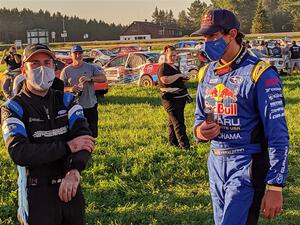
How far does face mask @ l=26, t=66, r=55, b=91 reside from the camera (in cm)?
336

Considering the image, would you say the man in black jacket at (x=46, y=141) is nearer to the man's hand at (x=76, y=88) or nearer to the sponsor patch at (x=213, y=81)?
the sponsor patch at (x=213, y=81)

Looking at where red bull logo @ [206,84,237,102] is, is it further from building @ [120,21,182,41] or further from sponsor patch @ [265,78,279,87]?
building @ [120,21,182,41]

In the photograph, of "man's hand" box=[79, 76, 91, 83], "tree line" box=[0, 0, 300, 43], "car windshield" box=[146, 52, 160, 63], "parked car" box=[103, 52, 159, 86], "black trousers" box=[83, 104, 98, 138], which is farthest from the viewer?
"tree line" box=[0, 0, 300, 43]

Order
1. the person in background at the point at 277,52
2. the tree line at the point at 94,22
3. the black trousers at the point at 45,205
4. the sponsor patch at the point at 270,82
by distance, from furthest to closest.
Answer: the tree line at the point at 94,22
the person in background at the point at 277,52
the black trousers at the point at 45,205
the sponsor patch at the point at 270,82

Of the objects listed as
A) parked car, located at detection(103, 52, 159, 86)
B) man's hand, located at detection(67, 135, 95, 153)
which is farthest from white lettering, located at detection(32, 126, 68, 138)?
parked car, located at detection(103, 52, 159, 86)

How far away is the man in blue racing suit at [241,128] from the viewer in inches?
127

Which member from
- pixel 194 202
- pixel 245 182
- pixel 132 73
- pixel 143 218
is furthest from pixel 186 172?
pixel 132 73

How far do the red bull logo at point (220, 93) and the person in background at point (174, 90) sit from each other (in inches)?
198

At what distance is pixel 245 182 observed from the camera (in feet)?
11.1

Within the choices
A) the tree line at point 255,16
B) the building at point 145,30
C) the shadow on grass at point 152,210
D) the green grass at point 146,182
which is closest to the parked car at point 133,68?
the green grass at point 146,182

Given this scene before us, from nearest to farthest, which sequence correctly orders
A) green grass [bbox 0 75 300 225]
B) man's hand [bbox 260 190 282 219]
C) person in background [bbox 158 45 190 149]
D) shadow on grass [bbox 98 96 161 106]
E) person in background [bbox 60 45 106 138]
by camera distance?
man's hand [bbox 260 190 282 219] < green grass [bbox 0 75 300 225] < person in background [bbox 60 45 106 138] < person in background [bbox 158 45 190 149] < shadow on grass [bbox 98 96 161 106]

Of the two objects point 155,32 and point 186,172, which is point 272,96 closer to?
point 186,172

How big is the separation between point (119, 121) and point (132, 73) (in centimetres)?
779

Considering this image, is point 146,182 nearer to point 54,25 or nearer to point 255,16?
point 255,16
